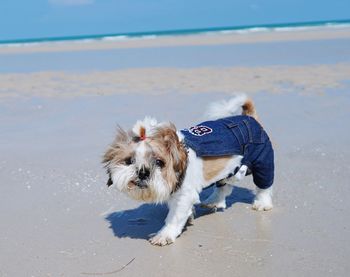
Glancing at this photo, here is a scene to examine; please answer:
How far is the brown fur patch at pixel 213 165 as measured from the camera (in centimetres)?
384

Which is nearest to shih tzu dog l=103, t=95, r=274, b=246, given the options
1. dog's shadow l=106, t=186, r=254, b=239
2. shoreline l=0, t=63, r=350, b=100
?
dog's shadow l=106, t=186, r=254, b=239

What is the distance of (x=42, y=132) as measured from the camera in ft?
22.4

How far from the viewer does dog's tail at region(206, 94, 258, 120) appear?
14.7ft

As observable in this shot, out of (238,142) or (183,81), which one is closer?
(238,142)

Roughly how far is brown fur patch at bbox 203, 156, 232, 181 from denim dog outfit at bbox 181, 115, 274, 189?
5cm

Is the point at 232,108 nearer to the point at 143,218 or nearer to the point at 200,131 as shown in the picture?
the point at 200,131

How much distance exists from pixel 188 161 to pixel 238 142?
60cm

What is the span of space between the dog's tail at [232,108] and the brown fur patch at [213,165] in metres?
0.66

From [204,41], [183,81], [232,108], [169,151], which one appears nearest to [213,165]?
[169,151]

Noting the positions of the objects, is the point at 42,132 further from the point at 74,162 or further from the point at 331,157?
the point at 331,157

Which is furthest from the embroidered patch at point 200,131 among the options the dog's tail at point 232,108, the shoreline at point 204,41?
the shoreline at point 204,41

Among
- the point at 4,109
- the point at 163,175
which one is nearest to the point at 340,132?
the point at 163,175

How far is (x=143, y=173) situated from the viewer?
326 cm

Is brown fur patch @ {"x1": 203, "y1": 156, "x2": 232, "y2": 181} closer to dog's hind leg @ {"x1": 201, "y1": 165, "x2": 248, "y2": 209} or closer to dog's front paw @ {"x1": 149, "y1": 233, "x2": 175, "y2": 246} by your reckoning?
dog's hind leg @ {"x1": 201, "y1": 165, "x2": 248, "y2": 209}
